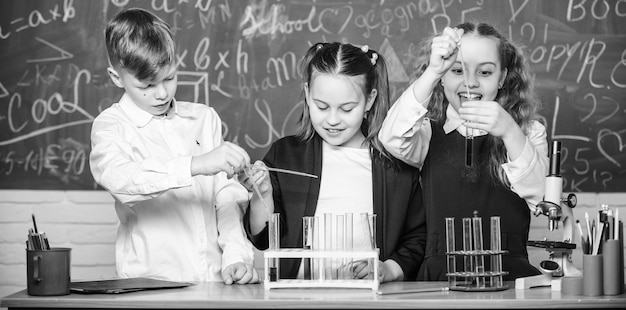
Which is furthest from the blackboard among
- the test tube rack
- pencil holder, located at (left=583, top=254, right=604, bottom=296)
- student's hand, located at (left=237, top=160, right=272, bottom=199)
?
pencil holder, located at (left=583, top=254, right=604, bottom=296)

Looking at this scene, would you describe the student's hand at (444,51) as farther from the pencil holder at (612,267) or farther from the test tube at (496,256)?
the pencil holder at (612,267)

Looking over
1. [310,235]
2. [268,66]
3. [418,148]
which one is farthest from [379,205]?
[268,66]

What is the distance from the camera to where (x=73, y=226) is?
3752 millimetres

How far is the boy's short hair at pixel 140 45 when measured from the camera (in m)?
2.41

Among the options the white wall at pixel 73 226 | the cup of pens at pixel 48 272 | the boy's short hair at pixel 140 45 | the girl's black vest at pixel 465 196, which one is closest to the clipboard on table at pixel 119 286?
the cup of pens at pixel 48 272

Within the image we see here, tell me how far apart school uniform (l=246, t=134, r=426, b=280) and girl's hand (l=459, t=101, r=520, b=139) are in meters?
0.33

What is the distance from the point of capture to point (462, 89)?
2627 millimetres

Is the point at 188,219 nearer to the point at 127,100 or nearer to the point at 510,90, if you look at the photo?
the point at 127,100

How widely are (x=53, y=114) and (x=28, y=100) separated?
4.8 inches

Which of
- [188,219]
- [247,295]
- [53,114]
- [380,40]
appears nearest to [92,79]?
[53,114]

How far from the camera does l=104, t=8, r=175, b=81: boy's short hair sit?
2408mm

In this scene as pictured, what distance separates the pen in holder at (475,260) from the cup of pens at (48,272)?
853 millimetres

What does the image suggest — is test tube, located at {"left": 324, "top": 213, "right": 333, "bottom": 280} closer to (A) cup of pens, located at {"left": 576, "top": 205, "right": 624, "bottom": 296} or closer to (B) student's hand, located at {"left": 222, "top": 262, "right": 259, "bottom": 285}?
(B) student's hand, located at {"left": 222, "top": 262, "right": 259, "bottom": 285}

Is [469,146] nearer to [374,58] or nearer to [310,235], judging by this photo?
[374,58]
